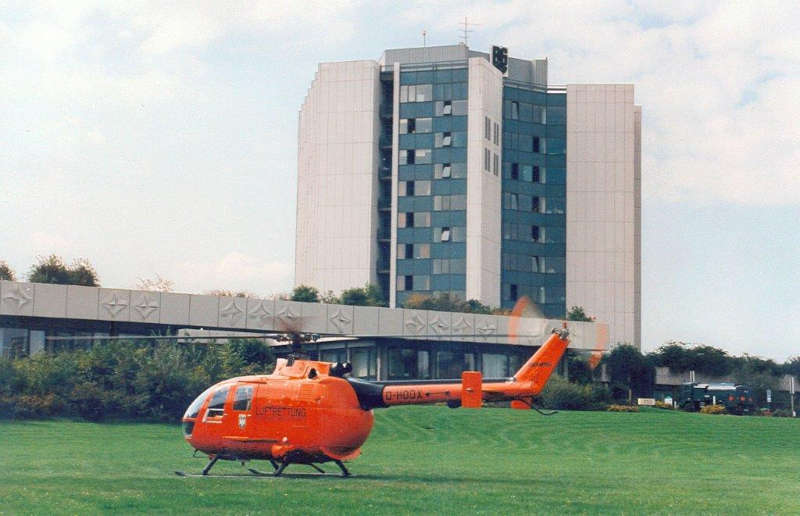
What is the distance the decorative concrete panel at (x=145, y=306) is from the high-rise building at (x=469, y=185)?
51419 millimetres

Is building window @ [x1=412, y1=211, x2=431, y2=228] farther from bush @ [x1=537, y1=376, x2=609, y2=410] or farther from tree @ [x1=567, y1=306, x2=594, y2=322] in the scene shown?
bush @ [x1=537, y1=376, x2=609, y2=410]

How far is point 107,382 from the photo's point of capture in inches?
2114

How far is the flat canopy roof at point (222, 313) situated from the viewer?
63688 mm

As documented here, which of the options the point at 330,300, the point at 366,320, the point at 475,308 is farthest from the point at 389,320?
the point at 330,300

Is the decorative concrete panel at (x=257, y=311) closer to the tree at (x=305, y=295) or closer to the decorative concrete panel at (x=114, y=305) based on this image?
the decorative concrete panel at (x=114, y=305)

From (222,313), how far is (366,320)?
37.4 ft

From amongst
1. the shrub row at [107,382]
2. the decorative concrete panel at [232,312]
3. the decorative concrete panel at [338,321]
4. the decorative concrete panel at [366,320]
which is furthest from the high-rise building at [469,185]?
the shrub row at [107,382]

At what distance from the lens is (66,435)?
4534cm

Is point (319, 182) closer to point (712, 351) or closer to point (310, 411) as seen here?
point (712, 351)

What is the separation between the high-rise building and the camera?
118 meters

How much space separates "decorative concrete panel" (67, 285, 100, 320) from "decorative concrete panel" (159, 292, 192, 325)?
4.54m

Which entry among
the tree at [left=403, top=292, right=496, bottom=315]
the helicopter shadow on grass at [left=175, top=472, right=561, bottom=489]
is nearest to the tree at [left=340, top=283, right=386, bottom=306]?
the tree at [left=403, top=292, right=496, bottom=315]

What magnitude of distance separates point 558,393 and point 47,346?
31.3m

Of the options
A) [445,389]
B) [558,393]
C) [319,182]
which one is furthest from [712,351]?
[445,389]
